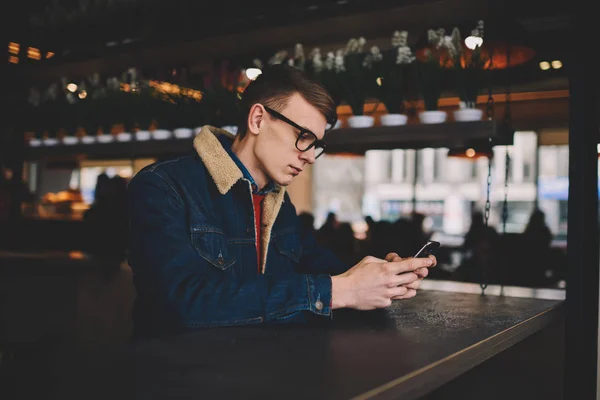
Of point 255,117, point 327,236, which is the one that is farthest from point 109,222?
point 255,117

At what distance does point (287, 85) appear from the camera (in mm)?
1631

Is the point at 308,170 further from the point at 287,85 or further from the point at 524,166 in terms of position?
the point at 287,85

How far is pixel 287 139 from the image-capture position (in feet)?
5.37

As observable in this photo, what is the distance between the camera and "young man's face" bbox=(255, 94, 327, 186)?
1630 millimetres

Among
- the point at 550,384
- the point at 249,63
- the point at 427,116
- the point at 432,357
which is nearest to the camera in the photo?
the point at 432,357

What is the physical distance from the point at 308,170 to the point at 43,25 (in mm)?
7939

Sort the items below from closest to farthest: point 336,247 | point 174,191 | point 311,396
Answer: point 311,396 → point 174,191 → point 336,247

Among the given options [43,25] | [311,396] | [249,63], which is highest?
[43,25]

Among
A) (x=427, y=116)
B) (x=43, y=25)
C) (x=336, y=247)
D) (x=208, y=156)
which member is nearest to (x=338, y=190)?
(x=336, y=247)

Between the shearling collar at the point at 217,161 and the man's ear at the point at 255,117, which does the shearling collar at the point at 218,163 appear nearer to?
the shearling collar at the point at 217,161

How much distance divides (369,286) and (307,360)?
15.2 inches

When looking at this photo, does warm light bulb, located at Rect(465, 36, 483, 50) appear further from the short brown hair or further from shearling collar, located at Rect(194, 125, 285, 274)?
shearling collar, located at Rect(194, 125, 285, 274)

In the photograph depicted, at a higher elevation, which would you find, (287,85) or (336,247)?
(287,85)

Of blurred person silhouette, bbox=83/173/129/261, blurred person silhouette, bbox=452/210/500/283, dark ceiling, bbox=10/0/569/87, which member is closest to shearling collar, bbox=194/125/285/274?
dark ceiling, bbox=10/0/569/87
